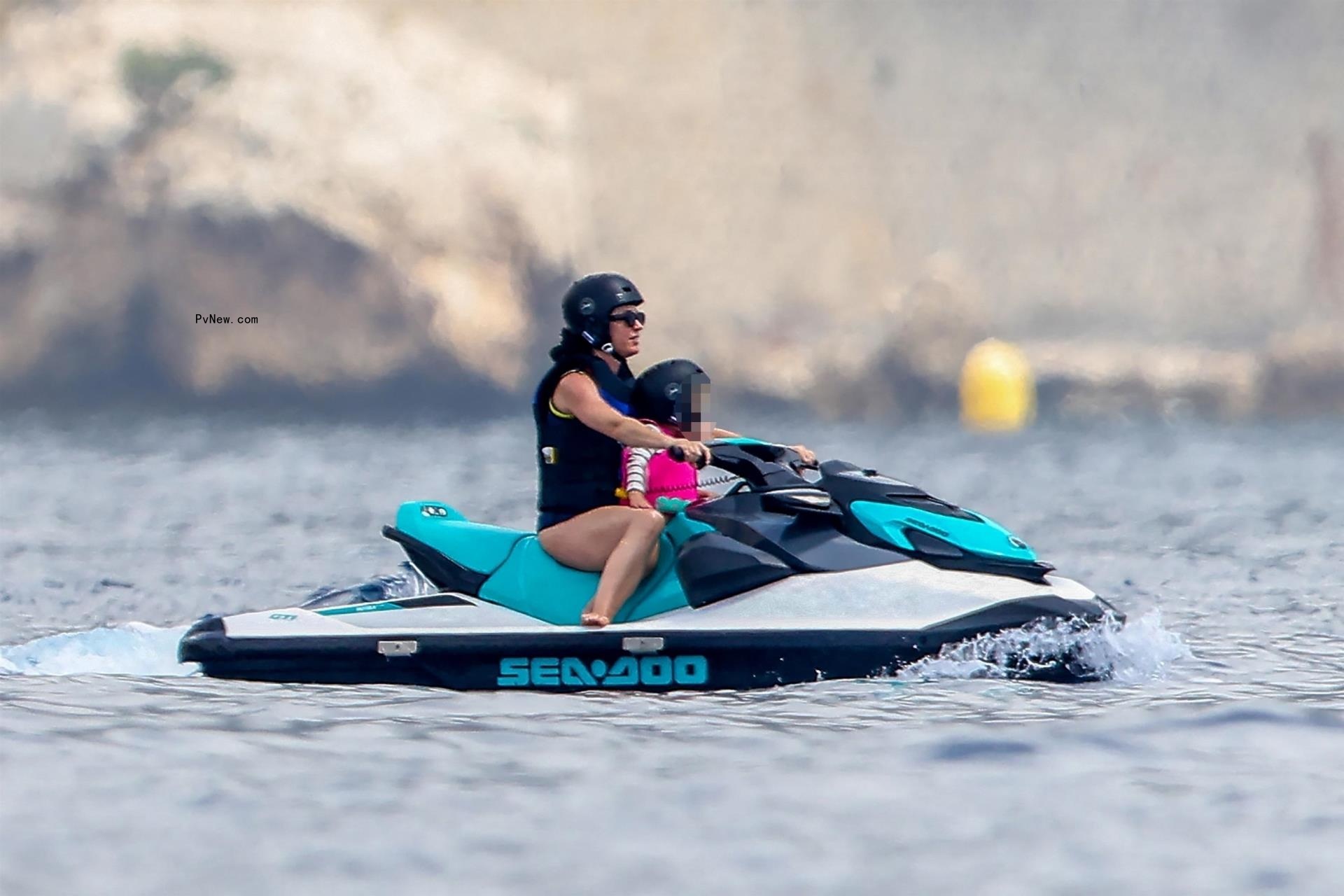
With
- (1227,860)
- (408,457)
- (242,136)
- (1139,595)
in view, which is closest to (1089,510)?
(1139,595)

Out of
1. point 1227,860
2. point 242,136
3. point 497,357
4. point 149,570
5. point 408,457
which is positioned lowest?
point 1227,860

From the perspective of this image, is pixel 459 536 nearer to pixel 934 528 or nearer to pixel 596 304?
pixel 596 304

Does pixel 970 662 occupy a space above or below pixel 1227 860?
above

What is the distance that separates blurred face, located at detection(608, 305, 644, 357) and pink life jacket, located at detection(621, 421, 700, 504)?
0.31 meters

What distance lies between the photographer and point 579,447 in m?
7.47

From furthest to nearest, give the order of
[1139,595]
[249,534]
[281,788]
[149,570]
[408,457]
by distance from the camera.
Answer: [408,457]
[249,534]
[149,570]
[1139,595]
[281,788]

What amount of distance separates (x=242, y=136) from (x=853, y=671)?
93.4ft

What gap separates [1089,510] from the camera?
17672 mm

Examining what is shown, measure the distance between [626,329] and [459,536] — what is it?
Result: 113cm

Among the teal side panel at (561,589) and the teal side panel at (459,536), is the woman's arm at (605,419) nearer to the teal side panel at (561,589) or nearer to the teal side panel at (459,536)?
the teal side panel at (561,589)

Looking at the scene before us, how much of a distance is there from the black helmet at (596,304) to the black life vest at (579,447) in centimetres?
9

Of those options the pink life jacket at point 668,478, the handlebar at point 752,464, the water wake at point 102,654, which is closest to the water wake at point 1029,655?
the handlebar at point 752,464

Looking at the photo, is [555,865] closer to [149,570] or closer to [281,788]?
[281,788]

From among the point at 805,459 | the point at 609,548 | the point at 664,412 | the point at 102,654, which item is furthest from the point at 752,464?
the point at 102,654
